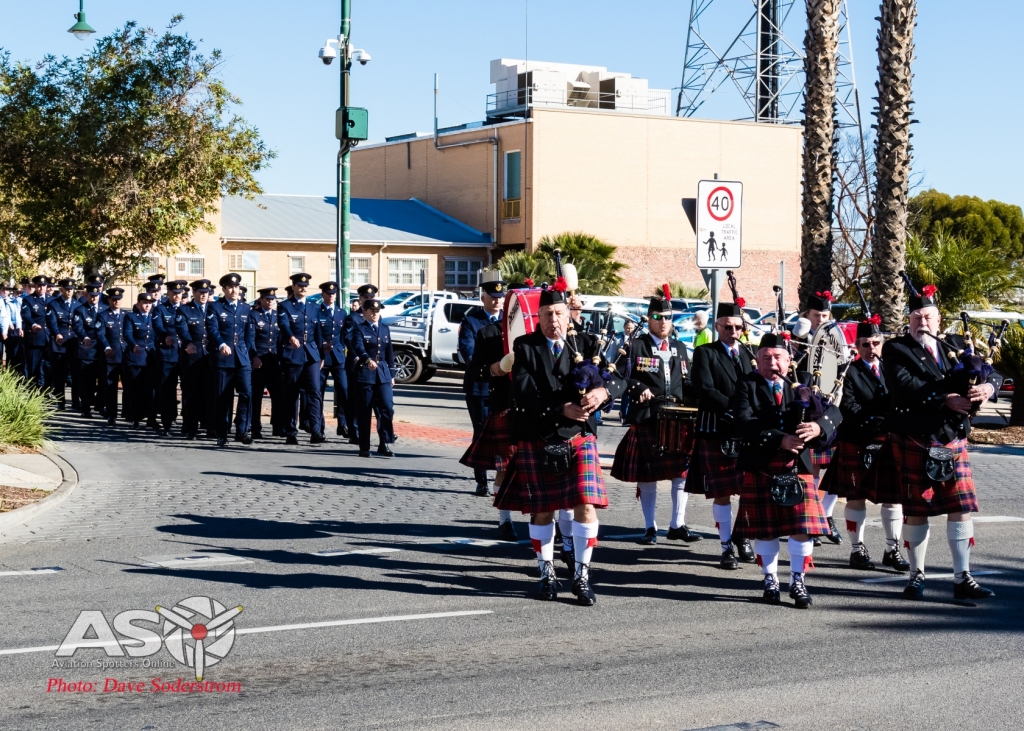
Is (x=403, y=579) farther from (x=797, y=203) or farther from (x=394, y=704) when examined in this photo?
(x=797, y=203)

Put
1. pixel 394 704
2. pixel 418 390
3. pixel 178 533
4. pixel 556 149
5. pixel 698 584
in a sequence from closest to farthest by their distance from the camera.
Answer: pixel 394 704
pixel 698 584
pixel 178 533
pixel 418 390
pixel 556 149

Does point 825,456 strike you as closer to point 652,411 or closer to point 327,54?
point 652,411

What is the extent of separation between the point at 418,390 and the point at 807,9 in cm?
1074

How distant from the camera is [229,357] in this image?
17.0 meters

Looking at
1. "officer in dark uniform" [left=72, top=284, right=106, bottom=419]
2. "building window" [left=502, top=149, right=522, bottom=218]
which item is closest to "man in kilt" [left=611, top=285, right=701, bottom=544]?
"officer in dark uniform" [left=72, top=284, right=106, bottom=419]

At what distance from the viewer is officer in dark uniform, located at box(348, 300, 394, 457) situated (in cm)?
1563

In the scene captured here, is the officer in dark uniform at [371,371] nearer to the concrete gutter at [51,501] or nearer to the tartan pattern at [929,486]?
the concrete gutter at [51,501]

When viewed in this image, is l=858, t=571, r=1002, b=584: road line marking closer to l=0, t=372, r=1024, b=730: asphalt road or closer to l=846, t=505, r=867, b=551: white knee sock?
l=0, t=372, r=1024, b=730: asphalt road

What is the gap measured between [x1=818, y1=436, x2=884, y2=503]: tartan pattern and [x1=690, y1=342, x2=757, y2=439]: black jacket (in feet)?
3.67

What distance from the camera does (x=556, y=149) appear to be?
44.1 metres

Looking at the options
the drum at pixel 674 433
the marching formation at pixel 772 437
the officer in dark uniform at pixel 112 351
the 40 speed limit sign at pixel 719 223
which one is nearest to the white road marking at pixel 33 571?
the marching formation at pixel 772 437

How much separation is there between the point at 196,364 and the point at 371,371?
11.1 ft

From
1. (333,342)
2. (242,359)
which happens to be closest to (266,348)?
(242,359)

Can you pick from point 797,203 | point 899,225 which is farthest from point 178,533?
point 797,203
